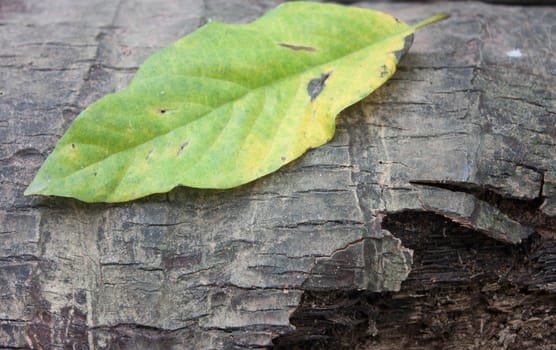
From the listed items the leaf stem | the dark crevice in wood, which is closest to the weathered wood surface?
the dark crevice in wood

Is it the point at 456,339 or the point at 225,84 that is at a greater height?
the point at 225,84

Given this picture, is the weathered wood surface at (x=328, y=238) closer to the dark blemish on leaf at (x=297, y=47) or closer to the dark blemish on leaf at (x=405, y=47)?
the dark blemish on leaf at (x=405, y=47)

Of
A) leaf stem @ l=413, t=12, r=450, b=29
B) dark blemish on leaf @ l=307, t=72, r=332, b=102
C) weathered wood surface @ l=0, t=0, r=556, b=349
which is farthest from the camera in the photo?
leaf stem @ l=413, t=12, r=450, b=29

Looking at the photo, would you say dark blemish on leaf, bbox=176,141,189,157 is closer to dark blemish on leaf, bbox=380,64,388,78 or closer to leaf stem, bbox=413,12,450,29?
dark blemish on leaf, bbox=380,64,388,78

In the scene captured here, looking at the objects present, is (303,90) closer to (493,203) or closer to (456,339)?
(493,203)

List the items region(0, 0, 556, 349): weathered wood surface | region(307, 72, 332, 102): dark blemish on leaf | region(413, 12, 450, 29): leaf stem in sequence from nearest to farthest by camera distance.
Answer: region(0, 0, 556, 349): weathered wood surface → region(307, 72, 332, 102): dark blemish on leaf → region(413, 12, 450, 29): leaf stem

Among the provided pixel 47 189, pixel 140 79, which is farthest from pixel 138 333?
pixel 140 79

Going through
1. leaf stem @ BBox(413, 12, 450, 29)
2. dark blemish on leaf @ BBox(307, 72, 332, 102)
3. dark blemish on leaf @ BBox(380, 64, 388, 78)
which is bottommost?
dark blemish on leaf @ BBox(307, 72, 332, 102)
